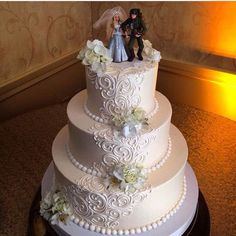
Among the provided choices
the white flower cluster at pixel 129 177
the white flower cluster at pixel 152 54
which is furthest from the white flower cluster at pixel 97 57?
the white flower cluster at pixel 129 177

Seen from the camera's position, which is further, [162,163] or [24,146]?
[24,146]

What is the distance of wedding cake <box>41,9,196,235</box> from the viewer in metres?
0.99

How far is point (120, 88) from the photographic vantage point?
0.99 m

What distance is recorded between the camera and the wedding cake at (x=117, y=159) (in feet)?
3.26

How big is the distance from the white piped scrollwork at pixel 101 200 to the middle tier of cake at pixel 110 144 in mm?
53

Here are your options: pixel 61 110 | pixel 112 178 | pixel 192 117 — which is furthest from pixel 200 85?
pixel 112 178

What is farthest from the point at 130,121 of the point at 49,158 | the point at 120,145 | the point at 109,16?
the point at 49,158

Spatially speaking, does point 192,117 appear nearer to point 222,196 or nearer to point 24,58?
point 222,196

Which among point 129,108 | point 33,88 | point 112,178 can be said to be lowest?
point 33,88

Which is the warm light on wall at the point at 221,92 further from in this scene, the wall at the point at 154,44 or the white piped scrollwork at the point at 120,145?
the white piped scrollwork at the point at 120,145

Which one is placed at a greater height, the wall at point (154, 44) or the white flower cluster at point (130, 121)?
the white flower cluster at point (130, 121)

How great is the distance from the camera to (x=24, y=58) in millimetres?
1868

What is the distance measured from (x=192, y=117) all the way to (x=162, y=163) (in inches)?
36.5

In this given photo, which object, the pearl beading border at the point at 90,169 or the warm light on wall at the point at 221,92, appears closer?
the pearl beading border at the point at 90,169
